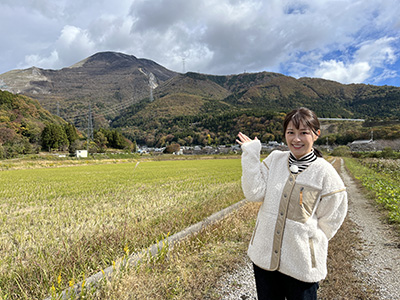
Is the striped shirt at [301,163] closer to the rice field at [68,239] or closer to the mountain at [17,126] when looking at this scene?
the rice field at [68,239]

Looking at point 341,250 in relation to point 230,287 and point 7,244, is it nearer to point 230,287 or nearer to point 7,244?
point 230,287

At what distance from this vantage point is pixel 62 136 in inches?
2643

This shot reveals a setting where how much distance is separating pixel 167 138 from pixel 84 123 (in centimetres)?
7217

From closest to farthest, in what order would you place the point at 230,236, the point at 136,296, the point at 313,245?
1. the point at 313,245
2. the point at 136,296
3. the point at 230,236

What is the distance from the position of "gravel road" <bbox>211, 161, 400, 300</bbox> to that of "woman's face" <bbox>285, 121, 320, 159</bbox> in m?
2.02

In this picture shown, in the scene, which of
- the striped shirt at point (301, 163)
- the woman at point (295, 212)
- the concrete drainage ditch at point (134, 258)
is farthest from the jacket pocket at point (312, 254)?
the concrete drainage ditch at point (134, 258)

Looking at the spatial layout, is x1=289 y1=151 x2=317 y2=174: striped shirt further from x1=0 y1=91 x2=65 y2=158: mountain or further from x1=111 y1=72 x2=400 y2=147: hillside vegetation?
x1=111 y1=72 x2=400 y2=147: hillside vegetation

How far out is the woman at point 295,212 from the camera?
1536mm

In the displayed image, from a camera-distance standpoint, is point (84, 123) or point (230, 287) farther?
point (84, 123)

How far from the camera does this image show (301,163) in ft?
5.47

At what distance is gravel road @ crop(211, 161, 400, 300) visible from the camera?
283cm

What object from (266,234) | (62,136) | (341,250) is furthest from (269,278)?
(62,136)

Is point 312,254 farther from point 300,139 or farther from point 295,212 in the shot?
point 300,139

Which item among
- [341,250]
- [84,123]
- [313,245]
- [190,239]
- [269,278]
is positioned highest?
[84,123]
